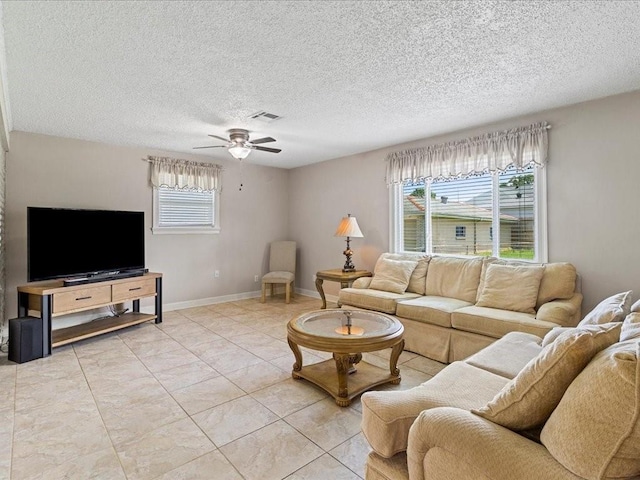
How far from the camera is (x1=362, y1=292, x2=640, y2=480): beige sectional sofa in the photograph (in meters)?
0.85

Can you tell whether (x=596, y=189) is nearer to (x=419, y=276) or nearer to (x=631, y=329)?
(x=419, y=276)

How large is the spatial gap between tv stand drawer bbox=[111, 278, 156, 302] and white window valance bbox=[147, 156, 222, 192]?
146 centimetres

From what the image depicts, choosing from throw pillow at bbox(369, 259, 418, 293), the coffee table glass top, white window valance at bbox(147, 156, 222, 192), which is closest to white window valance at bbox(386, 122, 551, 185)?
throw pillow at bbox(369, 259, 418, 293)

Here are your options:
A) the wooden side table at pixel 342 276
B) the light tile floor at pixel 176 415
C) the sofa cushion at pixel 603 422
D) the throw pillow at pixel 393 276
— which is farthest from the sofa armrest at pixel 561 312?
the wooden side table at pixel 342 276

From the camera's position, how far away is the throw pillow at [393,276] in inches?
158

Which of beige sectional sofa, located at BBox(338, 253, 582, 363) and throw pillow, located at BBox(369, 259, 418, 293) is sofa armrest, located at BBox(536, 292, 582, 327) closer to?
beige sectional sofa, located at BBox(338, 253, 582, 363)

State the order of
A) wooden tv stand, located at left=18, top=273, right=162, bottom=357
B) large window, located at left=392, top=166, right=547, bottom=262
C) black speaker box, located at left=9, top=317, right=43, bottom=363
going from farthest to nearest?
large window, located at left=392, top=166, right=547, bottom=262
wooden tv stand, located at left=18, top=273, right=162, bottom=357
black speaker box, located at left=9, top=317, right=43, bottom=363

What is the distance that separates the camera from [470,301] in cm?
355

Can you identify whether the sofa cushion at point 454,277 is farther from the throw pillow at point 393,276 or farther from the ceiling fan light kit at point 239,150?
the ceiling fan light kit at point 239,150

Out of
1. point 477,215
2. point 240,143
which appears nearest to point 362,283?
point 477,215

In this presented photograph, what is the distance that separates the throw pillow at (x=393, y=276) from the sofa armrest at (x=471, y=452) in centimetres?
282

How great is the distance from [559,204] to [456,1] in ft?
8.18

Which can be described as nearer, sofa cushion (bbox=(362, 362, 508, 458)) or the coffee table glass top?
sofa cushion (bbox=(362, 362, 508, 458))

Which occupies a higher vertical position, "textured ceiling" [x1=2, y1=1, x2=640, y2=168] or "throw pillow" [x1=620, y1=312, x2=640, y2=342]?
"textured ceiling" [x1=2, y1=1, x2=640, y2=168]
